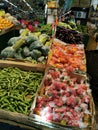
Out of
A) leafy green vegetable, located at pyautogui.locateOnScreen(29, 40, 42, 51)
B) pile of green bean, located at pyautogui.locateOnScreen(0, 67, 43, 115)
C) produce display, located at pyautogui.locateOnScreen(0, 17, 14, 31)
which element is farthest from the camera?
produce display, located at pyautogui.locateOnScreen(0, 17, 14, 31)

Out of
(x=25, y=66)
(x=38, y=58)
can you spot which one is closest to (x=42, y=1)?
(x=38, y=58)

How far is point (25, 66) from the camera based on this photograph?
330 centimetres

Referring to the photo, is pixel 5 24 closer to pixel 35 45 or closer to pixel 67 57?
pixel 35 45

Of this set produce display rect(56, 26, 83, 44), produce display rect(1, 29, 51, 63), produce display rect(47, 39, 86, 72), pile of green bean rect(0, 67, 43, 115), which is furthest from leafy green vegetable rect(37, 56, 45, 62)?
produce display rect(56, 26, 83, 44)

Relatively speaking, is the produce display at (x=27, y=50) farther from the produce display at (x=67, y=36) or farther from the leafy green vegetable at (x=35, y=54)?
the produce display at (x=67, y=36)

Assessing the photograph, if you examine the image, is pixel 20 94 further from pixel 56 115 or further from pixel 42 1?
pixel 42 1

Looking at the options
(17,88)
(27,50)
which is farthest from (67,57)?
(17,88)

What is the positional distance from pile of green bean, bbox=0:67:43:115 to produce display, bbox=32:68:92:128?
0.46 ft

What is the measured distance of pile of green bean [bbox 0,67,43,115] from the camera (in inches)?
92.7

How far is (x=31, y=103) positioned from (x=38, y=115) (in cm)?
32

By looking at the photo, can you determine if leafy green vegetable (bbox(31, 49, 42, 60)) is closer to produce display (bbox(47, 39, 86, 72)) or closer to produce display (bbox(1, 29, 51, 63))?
produce display (bbox(1, 29, 51, 63))

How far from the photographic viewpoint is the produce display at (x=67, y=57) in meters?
3.51

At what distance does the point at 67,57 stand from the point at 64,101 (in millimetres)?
1707

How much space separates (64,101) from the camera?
2.39 metres
